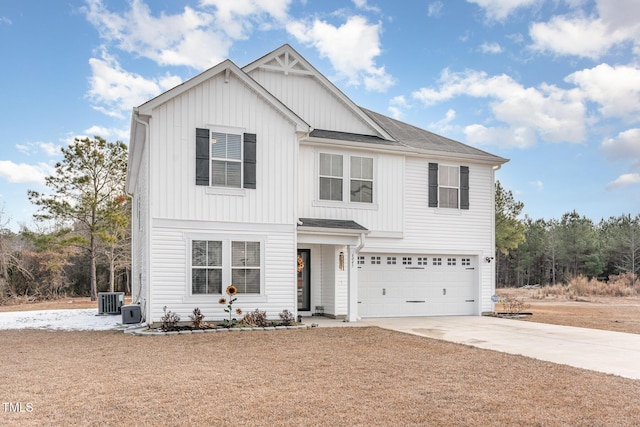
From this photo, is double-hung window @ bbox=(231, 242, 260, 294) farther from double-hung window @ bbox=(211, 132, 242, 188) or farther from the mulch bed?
the mulch bed

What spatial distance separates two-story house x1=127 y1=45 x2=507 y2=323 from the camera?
42.4ft

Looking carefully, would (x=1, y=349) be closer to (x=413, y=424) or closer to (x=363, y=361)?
(x=363, y=361)

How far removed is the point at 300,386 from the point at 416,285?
35.3 feet

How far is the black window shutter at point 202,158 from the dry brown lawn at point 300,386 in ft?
14.5

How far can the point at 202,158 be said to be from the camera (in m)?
13.1

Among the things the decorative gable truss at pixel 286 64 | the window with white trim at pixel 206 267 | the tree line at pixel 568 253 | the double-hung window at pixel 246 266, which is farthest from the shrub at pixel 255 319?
the tree line at pixel 568 253

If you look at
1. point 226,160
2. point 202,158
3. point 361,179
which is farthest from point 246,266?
point 361,179

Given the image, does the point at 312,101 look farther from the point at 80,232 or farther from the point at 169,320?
the point at 80,232

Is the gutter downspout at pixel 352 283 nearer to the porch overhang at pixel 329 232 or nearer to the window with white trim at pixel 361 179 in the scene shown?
the porch overhang at pixel 329 232

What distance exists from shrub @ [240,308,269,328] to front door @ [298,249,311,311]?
2.73 m

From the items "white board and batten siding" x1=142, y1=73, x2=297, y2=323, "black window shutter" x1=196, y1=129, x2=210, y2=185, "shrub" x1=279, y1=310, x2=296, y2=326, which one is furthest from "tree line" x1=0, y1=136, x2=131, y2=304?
"shrub" x1=279, y1=310, x2=296, y2=326

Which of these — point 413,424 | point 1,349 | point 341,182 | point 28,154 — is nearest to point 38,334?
point 1,349

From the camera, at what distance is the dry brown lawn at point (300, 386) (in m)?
5.41

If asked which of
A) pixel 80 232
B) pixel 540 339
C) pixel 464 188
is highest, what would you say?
pixel 464 188
